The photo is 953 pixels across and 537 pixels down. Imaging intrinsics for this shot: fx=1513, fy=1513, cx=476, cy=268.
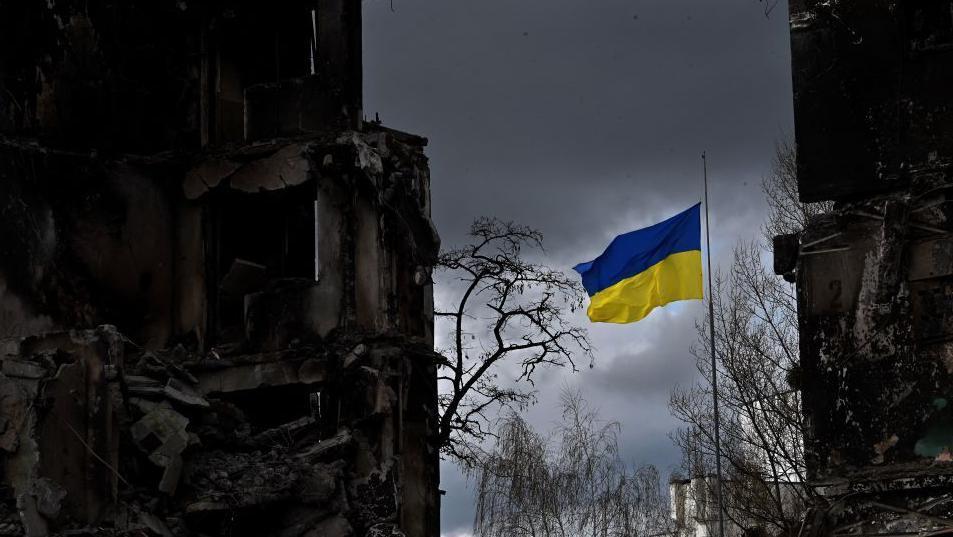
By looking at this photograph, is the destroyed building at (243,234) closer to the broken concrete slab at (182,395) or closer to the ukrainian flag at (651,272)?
the broken concrete slab at (182,395)

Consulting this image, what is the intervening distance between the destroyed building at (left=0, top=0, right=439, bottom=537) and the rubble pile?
48 millimetres

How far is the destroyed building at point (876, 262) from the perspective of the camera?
1852cm

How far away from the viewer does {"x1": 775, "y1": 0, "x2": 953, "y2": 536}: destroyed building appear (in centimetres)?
1852

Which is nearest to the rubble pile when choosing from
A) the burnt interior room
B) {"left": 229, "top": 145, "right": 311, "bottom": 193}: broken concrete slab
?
the burnt interior room

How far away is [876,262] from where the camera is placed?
19359 millimetres

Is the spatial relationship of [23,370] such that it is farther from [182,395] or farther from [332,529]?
[332,529]

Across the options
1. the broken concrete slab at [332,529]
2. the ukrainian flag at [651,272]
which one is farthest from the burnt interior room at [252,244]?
the ukrainian flag at [651,272]

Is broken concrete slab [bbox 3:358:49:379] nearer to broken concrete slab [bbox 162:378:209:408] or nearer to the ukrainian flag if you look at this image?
broken concrete slab [bbox 162:378:209:408]

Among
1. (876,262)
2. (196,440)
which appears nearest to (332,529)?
(196,440)

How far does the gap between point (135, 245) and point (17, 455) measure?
296 inches

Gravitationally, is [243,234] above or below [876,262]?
above

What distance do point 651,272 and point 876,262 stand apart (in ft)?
14.0

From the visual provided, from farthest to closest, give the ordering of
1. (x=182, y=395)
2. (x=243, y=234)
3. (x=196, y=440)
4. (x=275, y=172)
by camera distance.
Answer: (x=243, y=234), (x=275, y=172), (x=182, y=395), (x=196, y=440)

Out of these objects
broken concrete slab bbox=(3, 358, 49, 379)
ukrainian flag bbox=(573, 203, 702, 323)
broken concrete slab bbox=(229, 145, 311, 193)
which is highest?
broken concrete slab bbox=(229, 145, 311, 193)
